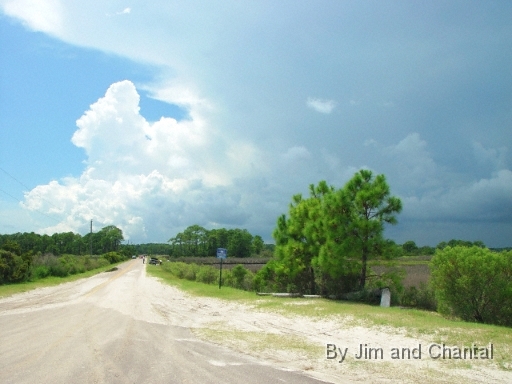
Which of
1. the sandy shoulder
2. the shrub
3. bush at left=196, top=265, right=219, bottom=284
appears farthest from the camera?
the shrub

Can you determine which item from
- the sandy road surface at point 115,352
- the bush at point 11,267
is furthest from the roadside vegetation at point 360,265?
the sandy road surface at point 115,352

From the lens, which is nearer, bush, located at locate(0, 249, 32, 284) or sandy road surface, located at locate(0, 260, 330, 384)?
sandy road surface, located at locate(0, 260, 330, 384)

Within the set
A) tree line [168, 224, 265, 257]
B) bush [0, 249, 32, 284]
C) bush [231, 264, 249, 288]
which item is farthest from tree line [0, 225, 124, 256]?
bush [231, 264, 249, 288]

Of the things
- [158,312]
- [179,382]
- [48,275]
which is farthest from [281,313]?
[48,275]

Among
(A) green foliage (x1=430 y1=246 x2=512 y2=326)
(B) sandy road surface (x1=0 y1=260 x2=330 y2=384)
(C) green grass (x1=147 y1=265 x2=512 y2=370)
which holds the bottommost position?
(B) sandy road surface (x1=0 y1=260 x2=330 y2=384)

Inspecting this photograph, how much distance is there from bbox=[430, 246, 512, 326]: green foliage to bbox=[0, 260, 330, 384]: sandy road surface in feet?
31.4

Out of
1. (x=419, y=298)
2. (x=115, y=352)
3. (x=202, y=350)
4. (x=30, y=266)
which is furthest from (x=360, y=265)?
(x=30, y=266)

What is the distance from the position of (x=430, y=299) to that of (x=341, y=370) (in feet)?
52.9

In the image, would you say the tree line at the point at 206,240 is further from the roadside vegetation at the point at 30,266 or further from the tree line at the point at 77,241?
the roadside vegetation at the point at 30,266

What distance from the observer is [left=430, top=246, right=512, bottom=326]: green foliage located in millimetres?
14969

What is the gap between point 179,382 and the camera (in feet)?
24.3

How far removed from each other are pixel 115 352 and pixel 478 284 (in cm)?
1229

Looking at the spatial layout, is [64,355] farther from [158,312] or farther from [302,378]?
[158,312]

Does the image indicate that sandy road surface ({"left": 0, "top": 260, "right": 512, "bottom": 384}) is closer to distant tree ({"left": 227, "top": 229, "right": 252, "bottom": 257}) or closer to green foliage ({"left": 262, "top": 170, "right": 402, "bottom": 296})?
green foliage ({"left": 262, "top": 170, "right": 402, "bottom": 296})
